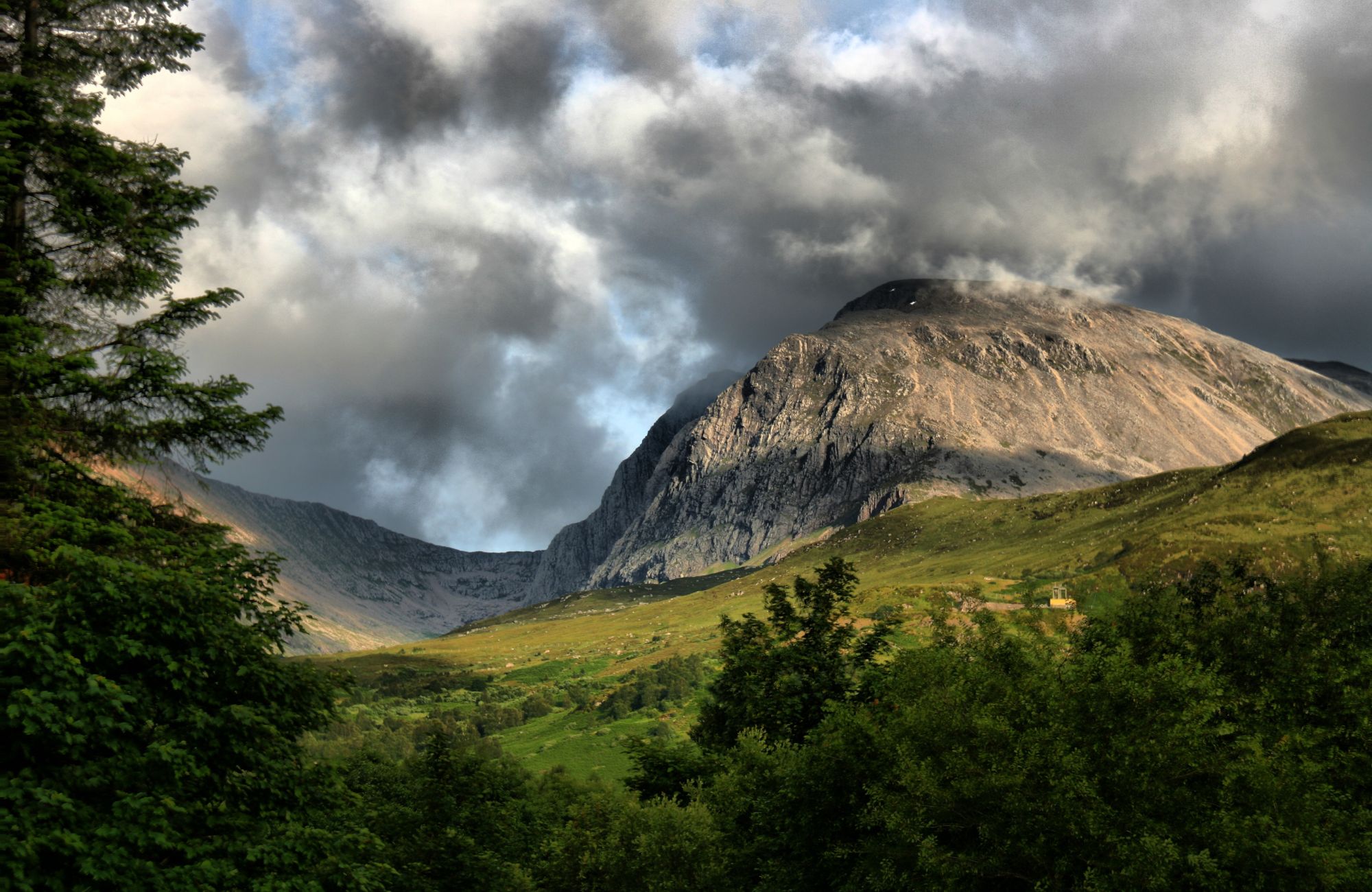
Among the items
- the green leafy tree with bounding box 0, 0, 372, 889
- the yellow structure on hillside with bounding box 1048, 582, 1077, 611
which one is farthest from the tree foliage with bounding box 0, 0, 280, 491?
the yellow structure on hillside with bounding box 1048, 582, 1077, 611

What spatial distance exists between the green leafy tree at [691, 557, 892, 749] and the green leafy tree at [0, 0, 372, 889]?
40.1 meters

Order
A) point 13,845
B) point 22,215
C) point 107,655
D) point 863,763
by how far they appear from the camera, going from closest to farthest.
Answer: point 13,845 → point 107,655 → point 22,215 → point 863,763

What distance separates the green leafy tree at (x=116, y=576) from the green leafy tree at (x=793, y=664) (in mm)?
40136

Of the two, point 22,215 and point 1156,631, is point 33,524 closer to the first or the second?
point 22,215

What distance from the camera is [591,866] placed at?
62062mm

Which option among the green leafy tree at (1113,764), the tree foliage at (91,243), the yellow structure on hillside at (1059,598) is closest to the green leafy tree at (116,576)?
the tree foliage at (91,243)

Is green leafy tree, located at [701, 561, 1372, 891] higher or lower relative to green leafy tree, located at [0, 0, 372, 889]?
lower

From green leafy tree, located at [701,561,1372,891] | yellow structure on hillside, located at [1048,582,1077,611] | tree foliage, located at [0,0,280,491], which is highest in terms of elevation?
tree foliage, located at [0,0,280,491]

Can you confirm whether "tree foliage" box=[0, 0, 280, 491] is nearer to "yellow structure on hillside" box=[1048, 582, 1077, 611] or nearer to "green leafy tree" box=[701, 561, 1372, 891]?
"green leafy tree" box=[701, 561, 1372, 891]

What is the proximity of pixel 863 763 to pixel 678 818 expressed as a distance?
60.8ft

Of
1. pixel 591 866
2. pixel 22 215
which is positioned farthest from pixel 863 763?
pixel 22 215

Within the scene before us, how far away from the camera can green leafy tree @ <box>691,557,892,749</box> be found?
65.9 meters

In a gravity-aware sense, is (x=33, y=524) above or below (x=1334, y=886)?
above

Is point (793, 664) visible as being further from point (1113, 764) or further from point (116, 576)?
point (116, 576)
